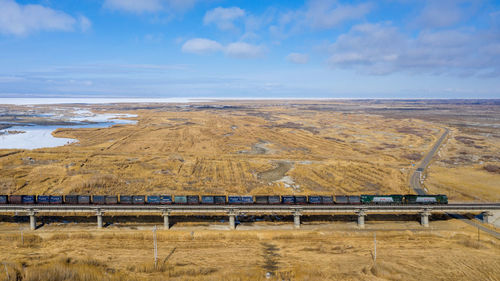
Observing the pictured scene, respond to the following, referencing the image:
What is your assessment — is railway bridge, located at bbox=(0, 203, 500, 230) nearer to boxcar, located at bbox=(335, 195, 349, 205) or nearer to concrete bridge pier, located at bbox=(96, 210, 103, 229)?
concrete bridge pier, located at bbox=(96, 210, 103, 229)

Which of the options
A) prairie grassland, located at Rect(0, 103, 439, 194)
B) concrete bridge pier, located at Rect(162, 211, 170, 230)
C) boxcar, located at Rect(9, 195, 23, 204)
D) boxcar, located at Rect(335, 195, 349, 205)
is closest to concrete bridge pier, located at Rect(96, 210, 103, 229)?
concrete bridge pier, located at Rect(162, 211, 170, 230)

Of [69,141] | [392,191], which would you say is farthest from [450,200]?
[69,141]

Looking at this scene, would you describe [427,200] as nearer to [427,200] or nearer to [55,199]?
[427,200]

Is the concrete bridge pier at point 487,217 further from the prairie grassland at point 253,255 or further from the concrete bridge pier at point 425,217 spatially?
the concrete bridge pier at point 425,217

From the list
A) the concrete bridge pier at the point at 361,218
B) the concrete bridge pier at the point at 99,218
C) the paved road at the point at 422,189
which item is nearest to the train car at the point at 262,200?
the concrete bridge pier at the point at 361,218

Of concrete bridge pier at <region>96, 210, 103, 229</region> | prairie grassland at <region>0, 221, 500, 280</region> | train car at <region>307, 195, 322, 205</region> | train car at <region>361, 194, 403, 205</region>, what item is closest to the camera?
prairie grassland at <region>0, 221, 500, 280</region>

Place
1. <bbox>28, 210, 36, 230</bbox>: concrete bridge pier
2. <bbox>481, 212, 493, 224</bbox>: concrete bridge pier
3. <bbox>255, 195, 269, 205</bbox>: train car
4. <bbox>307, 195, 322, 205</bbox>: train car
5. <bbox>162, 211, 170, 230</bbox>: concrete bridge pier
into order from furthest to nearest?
<bbox>481, 212, 493, 224</bbox>: concrete bridge pier
<bbox>307, 195, 322, 205</bbox>: train car
<bbox>255, 195, 269, 205</bbox>: train car
<bbox>162, 211, 170, 230</bbox>: concrete bridge pier
<bbox>28, 210, 36, 230</bbox>: concrete bridge pier
